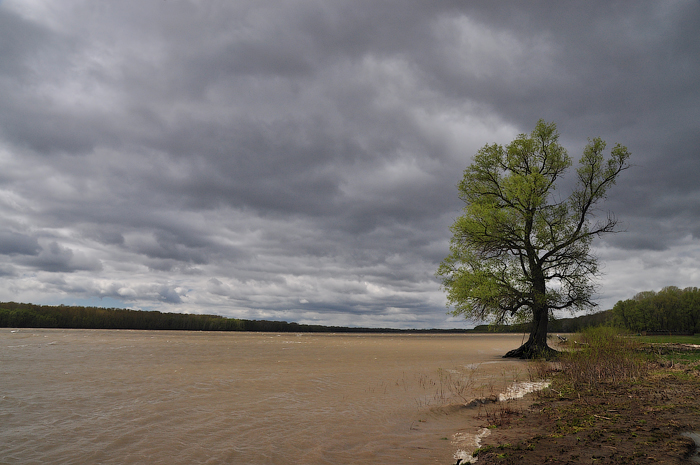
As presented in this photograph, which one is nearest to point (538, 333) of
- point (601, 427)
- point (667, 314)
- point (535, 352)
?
point (535, 352)

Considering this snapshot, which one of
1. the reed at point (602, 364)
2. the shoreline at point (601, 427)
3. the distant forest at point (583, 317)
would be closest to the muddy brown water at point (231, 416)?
the shoreline at point (601, 427)

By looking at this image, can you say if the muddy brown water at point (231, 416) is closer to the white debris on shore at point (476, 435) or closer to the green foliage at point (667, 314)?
the white debris on shore at point (476, 435)

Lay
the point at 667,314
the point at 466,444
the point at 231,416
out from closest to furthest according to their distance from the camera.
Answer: the point at 466,444 → the point at 231,416 → the point at 667,314

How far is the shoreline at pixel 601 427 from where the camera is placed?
204 inches

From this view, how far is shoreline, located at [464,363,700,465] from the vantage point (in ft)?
17.0

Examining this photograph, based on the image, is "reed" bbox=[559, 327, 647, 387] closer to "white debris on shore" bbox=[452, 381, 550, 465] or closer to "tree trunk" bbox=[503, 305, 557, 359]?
"white debris on shore" bbox=[452, 381, 550, 465]

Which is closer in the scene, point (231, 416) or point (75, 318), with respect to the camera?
point (231, 416)

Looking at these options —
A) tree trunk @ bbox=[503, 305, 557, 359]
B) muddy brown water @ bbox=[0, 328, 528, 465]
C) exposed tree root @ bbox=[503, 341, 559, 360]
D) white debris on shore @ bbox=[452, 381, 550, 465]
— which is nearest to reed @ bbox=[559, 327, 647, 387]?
white debris on shore @ bbox=[452, 381, 550, 465]

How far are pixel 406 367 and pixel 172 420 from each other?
14.1 m

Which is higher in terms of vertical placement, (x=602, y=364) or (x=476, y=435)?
(x=602, y=364)

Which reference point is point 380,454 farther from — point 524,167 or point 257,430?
point 524,167

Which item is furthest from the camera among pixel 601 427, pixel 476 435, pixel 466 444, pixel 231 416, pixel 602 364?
pixel 602 364

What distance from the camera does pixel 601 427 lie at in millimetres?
6559

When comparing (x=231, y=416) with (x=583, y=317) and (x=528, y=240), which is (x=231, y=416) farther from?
(x=583, y=317)
